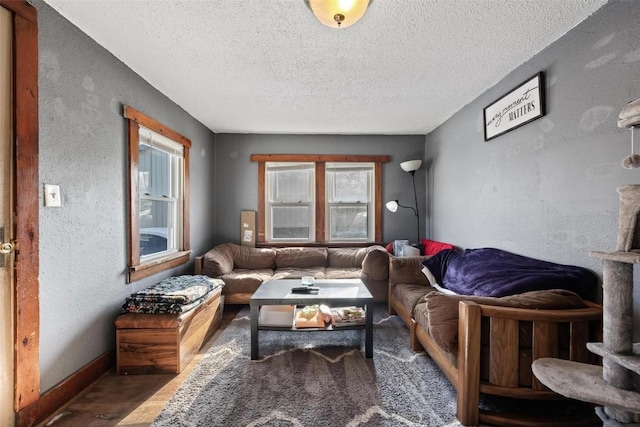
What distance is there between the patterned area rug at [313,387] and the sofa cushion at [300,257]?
4.73ft

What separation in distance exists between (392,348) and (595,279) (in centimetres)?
150

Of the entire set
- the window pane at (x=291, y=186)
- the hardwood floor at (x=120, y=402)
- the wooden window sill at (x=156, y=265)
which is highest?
the window pane at (x=291, y=186)

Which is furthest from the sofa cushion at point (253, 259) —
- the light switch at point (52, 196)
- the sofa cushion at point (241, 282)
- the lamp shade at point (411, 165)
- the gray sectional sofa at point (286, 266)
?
the light switch at point (52, 196)

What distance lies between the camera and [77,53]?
186 cm

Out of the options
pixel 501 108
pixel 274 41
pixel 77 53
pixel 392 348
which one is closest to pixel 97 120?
pixel 77 53

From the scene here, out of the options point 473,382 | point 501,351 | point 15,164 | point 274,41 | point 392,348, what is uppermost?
point 274,41

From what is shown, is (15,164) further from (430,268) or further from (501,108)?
(501,108)

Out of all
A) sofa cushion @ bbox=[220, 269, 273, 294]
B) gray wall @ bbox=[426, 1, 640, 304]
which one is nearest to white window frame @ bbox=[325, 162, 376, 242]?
sofa cushion @ bbox=[220, 269, 273, 294]

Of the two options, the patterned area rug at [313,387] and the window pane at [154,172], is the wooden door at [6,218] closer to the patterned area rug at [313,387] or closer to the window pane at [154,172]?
the patterned area rug at [313,387]

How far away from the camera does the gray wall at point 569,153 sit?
154cm

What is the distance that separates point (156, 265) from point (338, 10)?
2584mm

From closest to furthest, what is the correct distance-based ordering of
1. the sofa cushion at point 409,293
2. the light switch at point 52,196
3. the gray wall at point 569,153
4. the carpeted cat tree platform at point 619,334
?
the carpeted cat tree platform at point 619,334
the gray wall at point 569,153
the light switch at point 52,196
the sofa cushion at point 409,293

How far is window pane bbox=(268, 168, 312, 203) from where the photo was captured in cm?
441

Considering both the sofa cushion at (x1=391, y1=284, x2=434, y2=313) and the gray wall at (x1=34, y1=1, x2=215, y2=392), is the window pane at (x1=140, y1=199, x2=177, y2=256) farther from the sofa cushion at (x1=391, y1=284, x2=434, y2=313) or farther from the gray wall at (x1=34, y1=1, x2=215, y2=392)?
the sofa cushion at (x1=391, y1=284, x2=434, y2=313)
